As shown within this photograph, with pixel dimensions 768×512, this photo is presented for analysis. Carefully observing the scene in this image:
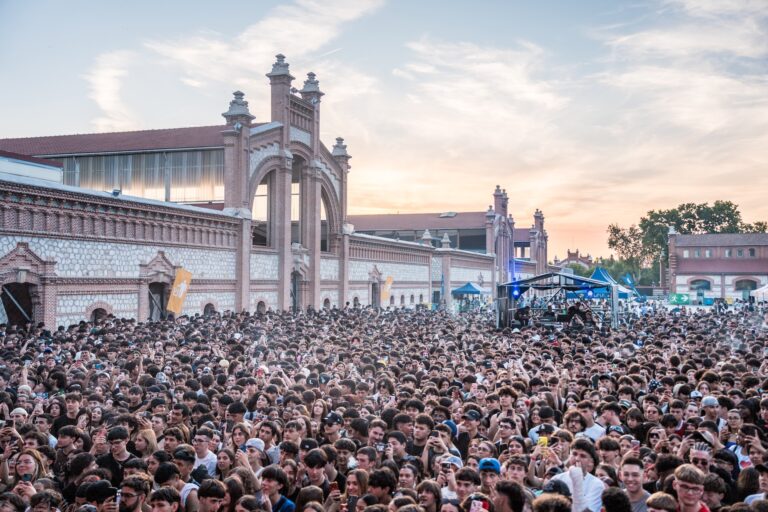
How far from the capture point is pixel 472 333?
24.0 metres

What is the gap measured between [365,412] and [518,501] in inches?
173

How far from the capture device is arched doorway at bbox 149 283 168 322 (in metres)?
27.0

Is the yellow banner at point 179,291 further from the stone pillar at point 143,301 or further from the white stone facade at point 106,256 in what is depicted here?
the white stone facade at point 106,256

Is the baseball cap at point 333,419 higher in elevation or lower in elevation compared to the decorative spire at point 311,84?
lower

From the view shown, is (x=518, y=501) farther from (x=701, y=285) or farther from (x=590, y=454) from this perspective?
(x=701, y=285)

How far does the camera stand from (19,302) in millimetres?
21656

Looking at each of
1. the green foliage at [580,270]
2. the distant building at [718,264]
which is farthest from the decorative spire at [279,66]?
the green foliage at [580,270]

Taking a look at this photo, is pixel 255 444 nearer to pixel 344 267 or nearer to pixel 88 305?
pixel 88 305

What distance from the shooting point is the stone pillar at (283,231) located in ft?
116

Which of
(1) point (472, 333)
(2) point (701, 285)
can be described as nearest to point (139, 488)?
(1) point (472, 333)

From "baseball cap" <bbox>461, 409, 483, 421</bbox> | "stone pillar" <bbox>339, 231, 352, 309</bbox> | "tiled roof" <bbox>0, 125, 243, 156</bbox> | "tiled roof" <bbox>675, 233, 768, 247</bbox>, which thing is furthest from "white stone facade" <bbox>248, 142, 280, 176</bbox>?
"tiled roof" <bbox>675, 233, 768, 247</bbox>

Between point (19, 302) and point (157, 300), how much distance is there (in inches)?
247

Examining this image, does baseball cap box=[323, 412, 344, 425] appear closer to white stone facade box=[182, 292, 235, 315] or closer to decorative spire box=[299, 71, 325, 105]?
white stone facade box=[182, 292, 235, 315]

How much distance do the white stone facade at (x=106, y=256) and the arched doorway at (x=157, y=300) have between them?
116 centimetres
